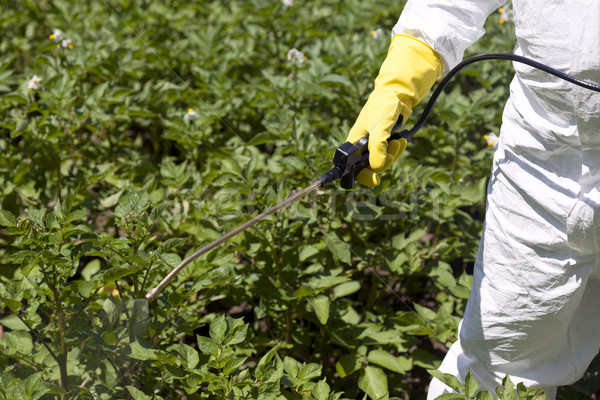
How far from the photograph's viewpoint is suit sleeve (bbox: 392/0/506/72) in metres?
1.47

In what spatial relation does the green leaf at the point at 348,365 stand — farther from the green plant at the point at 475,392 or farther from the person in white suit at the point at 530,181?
→ the green plant at the point at 475,392

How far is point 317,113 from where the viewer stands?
2.54m

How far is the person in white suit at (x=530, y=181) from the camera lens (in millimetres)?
1332

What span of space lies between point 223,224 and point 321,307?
0.40 m

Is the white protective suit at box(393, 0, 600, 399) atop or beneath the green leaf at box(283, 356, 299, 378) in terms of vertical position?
atop

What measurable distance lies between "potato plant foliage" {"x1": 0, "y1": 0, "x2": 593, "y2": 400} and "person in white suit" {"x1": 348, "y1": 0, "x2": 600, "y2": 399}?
10.5 inches

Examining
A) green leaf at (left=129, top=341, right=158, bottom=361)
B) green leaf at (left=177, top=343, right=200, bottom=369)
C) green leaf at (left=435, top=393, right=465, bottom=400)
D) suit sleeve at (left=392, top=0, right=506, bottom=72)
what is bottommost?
green leaf at (left=129, top=341, right=158, bottom=361)

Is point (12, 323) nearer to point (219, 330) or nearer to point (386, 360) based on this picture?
point (219, 330)

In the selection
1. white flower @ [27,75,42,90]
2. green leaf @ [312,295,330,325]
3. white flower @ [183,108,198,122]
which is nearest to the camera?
green leaf @ [312,295,330,325]

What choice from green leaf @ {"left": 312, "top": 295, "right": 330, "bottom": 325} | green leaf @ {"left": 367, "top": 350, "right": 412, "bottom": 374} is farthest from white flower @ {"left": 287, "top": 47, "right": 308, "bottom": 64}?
green leaf @ {"left": 367, "top": 350, "right": 412, "bottom": 374}

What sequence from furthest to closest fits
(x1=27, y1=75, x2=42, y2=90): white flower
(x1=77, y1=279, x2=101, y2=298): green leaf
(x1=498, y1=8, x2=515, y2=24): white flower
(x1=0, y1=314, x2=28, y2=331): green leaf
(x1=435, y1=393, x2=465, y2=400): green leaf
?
(x1=498, y1=8, x2=515, y2=24): white flower < (x1=27, y1=75, x2=42, y2=90): white flower < (x1=0, y1=314, x2=28, y2=331): green leaf < (x1=77, y1=279, x2=101, y2=298): green leaf < (x1=435, y1=393, x2=465, y2=400): green leaf

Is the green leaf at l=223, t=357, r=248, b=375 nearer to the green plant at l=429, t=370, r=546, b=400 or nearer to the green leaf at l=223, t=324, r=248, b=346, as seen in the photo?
the green leaf at l=223, t=324, r=248, b=346

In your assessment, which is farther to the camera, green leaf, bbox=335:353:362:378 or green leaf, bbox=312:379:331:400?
green leaf, bbox=335:353:362:378

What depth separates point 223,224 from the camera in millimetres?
1902
